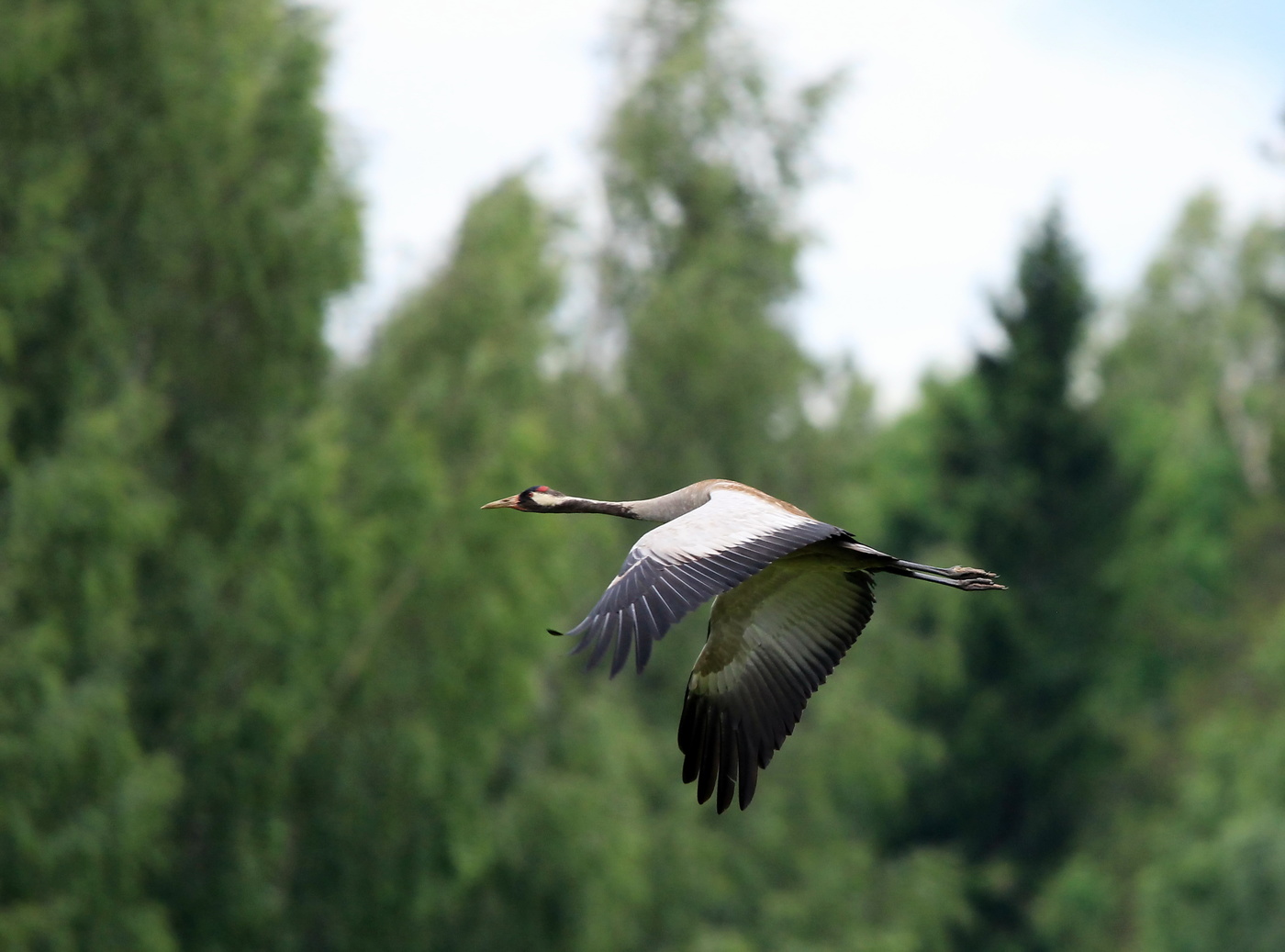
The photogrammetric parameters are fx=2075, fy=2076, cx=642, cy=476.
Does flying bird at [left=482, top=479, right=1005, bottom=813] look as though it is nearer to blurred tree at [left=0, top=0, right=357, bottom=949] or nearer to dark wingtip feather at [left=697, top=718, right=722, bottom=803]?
dark wingtip feather at [left=697, top=718, right=722, bottom=803]

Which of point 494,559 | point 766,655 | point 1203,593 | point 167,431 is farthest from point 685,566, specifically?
point 1203,593

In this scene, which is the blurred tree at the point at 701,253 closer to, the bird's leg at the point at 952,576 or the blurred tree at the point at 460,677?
the blurred tree at the point at 460,677

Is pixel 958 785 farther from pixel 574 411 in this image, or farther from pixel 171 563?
pixel 171 563

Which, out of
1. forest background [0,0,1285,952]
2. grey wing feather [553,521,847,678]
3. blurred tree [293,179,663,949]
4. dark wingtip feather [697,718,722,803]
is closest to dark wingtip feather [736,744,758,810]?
dark wingtip feather [697,718,722,803]

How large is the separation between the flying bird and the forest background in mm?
7863

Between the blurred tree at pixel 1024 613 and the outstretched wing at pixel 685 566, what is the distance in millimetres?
23050

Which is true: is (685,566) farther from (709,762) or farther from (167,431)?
(167,431)

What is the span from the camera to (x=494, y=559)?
20109mm

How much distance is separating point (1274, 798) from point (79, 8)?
754 inches

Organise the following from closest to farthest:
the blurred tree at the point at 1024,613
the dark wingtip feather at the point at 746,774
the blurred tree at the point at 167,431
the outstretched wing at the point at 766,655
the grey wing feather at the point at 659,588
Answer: the grey wing feather at the point at 659,588, the dark wingtip feather at the point at 746,774, the outstretched wing at the point at 766,655, the blurred tree at the point at 167,431, the blurred tree at the point at 1024,613

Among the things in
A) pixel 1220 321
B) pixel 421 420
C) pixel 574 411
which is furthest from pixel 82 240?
pixel 1220 321

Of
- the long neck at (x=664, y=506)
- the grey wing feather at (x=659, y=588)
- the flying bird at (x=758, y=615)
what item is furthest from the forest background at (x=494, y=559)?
the grey wing feather at (x=659, y=588)

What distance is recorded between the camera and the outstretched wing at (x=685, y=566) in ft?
22.2

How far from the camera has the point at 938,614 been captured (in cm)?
3142
